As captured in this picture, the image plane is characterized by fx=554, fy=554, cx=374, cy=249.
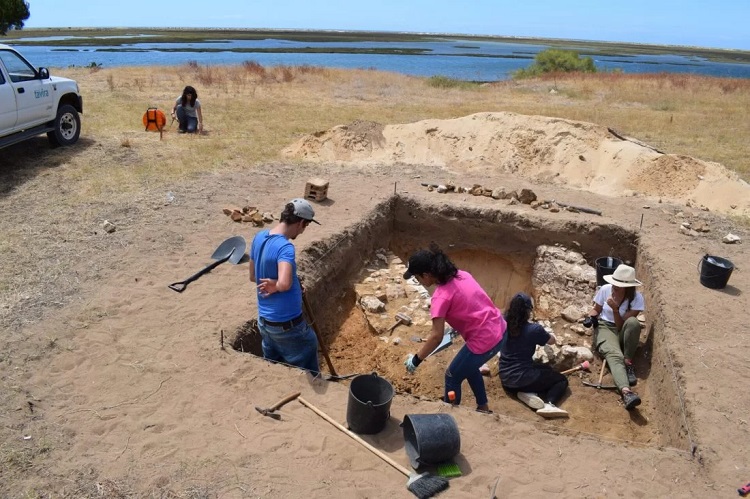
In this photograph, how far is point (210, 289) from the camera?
6.55 meters

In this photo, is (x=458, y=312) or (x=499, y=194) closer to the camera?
(x=458, y=312)

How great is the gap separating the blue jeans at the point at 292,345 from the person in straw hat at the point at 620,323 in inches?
139

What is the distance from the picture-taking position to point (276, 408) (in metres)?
4.61

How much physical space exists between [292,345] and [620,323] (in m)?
4.11

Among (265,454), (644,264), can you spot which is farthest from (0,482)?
(644,264)

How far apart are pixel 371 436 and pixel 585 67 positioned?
40641 mm

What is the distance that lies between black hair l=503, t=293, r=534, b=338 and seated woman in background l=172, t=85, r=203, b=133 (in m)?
10.5

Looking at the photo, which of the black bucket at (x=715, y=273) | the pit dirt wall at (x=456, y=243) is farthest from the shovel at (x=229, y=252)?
the black bucket at (x=715, y=273)

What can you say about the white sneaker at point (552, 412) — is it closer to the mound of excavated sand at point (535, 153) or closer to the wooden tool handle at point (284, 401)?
the wooden tool handle at point (284, 401)

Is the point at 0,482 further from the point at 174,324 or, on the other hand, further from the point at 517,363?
the point at 517,363

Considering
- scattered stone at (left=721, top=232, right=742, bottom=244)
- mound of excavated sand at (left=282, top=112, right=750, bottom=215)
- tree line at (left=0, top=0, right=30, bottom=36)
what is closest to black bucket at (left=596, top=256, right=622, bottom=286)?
scattered stone at (left=721, top=232, right=742, bottom=244)

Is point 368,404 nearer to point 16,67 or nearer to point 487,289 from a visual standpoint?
point 487,289

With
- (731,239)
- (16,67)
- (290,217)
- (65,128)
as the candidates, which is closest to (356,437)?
(290,217)

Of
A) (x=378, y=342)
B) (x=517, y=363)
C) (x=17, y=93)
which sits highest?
(x=17, y=93)
